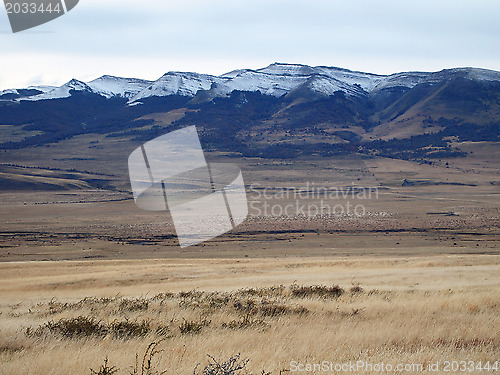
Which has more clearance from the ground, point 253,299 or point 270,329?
point 270,329

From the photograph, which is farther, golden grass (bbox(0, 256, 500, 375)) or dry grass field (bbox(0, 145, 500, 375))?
dry grass field (bbox(0, 145, 500, 375))

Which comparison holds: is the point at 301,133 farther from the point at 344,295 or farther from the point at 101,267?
the point at 344,295

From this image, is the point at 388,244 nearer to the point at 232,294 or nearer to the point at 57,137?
the point at 232,294

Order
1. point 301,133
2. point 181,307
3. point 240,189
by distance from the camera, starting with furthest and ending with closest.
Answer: point 301,133 → point 240,189 → point 181,307

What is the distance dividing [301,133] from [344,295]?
179 metres

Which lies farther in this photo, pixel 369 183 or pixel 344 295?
pixel 369 183

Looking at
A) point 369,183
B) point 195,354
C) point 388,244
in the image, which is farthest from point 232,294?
point 369,183

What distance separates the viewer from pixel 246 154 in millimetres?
159625

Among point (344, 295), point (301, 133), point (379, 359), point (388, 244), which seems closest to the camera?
point (379, 359)

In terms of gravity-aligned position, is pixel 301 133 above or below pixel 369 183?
above

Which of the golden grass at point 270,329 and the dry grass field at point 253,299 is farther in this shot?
the dry grass field at point 253,299

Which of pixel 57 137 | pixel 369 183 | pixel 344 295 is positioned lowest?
pixel 369 183

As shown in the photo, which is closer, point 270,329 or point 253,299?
point 270,329

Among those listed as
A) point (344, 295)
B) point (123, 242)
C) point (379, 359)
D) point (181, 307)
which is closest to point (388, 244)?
point (123, 242)
